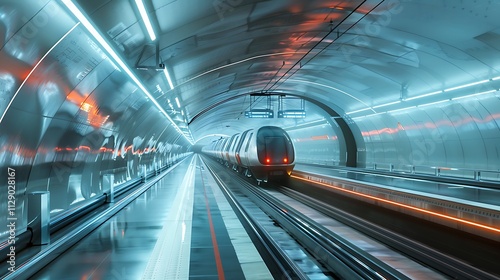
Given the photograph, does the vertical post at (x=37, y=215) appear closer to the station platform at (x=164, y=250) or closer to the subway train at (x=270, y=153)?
the station platform at (x=164, y=250)

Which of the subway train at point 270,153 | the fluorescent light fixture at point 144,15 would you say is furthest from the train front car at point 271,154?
the fluorescent light fixture at point 144,15

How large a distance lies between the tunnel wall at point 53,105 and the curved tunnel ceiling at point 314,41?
670mm

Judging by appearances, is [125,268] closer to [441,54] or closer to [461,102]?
[441,54]

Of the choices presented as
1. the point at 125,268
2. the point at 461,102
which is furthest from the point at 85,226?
the point at 461,102

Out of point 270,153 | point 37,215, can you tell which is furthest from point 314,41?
point 37,215

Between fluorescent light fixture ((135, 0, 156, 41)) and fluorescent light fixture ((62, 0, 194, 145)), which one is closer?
fluorescent light fixture ((62, 0, 194, 145))

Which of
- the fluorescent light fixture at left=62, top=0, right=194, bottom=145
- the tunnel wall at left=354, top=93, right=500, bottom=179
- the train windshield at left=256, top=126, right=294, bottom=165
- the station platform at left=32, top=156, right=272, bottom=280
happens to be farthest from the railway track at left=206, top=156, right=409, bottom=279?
the tunnel wall at left=354, top=93, right=500, bottom=179

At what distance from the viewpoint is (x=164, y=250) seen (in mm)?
7441

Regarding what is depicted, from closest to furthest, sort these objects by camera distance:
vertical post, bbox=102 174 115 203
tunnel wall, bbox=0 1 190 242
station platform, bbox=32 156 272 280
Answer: tunnel wall, bbox=0 1 190 242
station platform, bbox=32 156 272 280
vertical post, bbox=102 174 115 203

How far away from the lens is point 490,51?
14.3 meters

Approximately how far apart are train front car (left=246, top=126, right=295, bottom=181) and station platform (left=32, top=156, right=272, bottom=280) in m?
8.16

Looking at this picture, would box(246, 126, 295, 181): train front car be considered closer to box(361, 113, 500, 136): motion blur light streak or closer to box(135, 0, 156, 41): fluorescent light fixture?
box(361, 113, 500, 136): motion blur light streak

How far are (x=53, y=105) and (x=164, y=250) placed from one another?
3.45 meters

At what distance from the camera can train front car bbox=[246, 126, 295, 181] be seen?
65.4 feet
